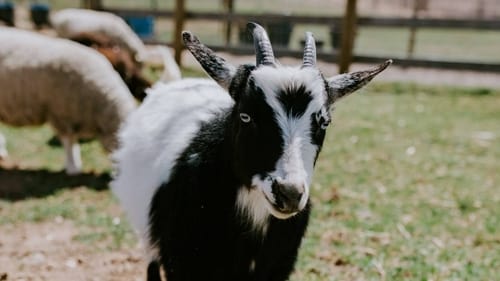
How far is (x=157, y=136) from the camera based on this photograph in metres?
3.63

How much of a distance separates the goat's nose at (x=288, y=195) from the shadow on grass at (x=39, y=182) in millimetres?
4223

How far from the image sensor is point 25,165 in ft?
22.7

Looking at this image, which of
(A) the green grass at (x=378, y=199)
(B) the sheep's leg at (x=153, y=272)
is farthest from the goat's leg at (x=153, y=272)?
(A) the green grass at (x=378, y=199)

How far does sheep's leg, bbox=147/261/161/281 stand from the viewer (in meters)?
3.84

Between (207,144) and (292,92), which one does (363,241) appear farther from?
(292,92)

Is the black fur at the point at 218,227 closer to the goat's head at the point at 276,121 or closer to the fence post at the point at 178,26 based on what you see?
the goat's head at the point at 276,121

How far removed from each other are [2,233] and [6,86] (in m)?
2.19

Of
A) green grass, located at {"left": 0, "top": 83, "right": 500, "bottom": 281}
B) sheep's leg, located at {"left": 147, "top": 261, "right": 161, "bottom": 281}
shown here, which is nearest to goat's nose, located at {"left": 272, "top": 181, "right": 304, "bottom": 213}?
sheep's leg, located at {"left": 147, "top": 261, "right": 161, "bottom": 281}

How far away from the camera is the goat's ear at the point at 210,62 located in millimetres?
2742

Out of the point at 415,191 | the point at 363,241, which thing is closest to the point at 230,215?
the point at 363,241

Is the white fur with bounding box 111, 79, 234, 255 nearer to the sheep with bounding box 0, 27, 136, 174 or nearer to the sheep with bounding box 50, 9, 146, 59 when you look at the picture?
the sheep with bounding box 0, 27, 136, 174

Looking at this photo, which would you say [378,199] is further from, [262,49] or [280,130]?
[280,130]

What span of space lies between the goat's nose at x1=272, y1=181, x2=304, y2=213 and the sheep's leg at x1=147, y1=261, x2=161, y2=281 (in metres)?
1.73

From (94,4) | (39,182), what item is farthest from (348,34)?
(39,182)
